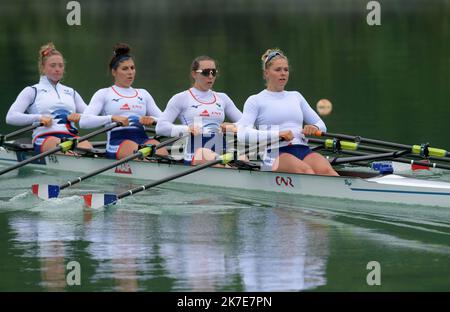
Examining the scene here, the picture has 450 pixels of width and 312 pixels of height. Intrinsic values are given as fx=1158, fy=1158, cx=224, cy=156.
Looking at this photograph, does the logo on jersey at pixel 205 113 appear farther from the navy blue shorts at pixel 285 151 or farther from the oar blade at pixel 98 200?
the oar blade at pixel 98 200

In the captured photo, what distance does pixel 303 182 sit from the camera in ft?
42.4

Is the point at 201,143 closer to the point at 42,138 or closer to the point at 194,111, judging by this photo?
the point at 194,111

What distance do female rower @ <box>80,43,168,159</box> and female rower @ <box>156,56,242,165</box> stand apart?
80cm

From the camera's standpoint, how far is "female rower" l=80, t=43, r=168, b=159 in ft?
49.2

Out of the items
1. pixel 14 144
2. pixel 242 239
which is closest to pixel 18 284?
pixel 242 239

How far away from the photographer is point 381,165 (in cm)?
1264

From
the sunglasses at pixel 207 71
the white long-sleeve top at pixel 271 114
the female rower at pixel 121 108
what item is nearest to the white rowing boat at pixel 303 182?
the female rower at pixel 121 108

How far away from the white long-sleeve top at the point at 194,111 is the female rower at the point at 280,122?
1.01 meters

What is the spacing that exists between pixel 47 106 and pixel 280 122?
401cm

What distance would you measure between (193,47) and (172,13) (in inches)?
739

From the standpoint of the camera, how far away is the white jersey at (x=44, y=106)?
51.4ft

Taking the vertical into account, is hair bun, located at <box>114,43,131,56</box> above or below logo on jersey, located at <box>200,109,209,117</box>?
above

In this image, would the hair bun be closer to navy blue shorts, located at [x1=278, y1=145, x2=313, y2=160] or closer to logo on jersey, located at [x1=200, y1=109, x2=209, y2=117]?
logo on jersey, located at [x1=200, y1=109, x2=209, y2=117]

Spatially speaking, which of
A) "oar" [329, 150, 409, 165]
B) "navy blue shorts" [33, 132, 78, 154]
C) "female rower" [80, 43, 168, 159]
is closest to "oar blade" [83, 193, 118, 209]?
"female rower" [80, 43, 168, 159]
